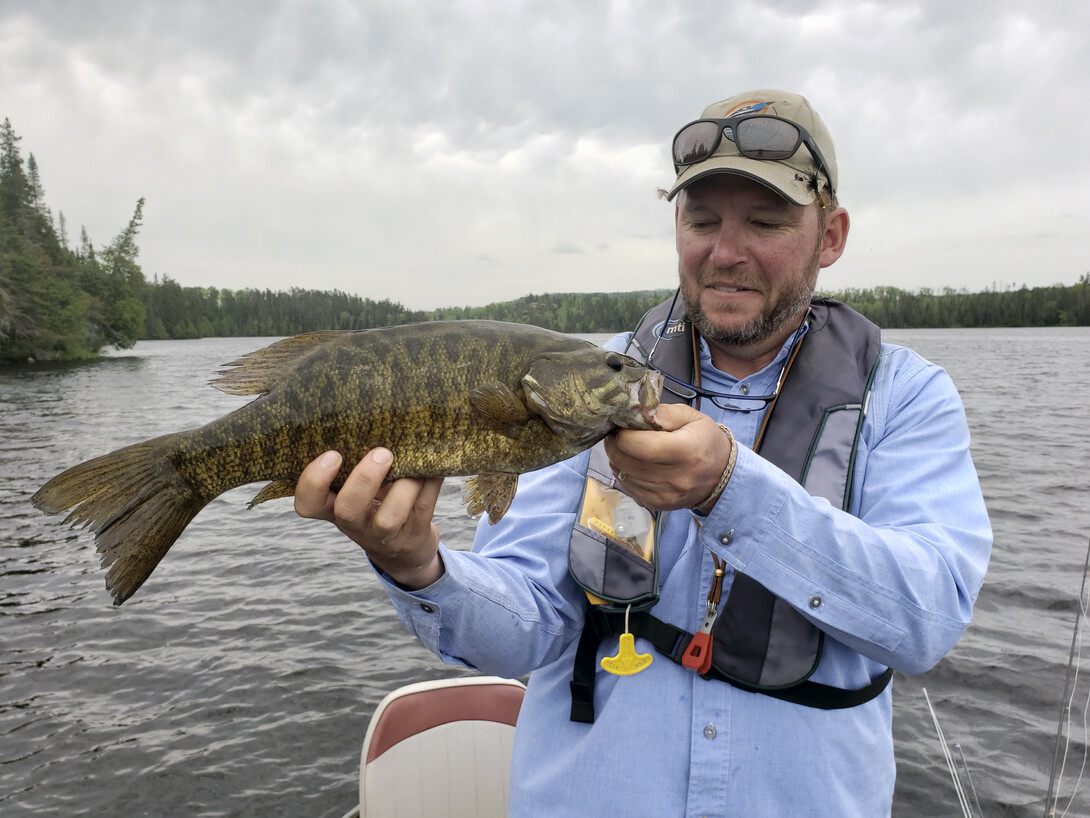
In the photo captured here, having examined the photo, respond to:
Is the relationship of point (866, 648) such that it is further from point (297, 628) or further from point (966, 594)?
point (297, 628)

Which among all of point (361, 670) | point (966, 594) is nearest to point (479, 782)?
point (966, 594)

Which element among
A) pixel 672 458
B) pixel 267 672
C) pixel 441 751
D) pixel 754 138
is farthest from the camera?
pixel 267 672

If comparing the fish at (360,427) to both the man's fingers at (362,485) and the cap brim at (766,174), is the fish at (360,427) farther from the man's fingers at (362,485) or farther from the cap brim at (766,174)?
the cap brim at (766,174)

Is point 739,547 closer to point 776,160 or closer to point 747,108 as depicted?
point 776,160

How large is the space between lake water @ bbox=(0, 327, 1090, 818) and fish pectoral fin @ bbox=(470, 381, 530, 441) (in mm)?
2372

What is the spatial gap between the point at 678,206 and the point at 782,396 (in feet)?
3.66

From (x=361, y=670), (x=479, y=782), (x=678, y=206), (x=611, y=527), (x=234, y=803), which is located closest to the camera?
(x=611, y=527)

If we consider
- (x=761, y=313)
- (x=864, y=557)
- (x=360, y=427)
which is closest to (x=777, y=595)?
(x=864, y=557)

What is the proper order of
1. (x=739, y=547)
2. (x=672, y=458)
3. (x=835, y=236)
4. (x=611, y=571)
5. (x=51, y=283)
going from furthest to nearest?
(x=51, y=283), (x=835, y=236), (x=611, y=571), (x=739, y=547), (x=672, y=458)

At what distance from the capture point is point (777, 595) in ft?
8.89

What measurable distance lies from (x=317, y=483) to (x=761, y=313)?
2.13 meters

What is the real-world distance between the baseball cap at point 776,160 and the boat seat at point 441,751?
3180mm

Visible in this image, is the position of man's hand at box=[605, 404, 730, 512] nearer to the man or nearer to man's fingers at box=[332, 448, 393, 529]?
the man

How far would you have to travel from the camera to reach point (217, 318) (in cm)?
10575
